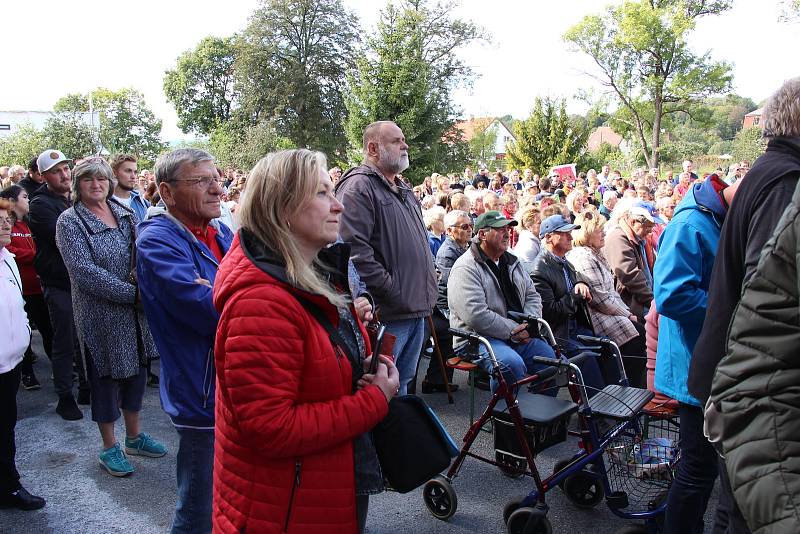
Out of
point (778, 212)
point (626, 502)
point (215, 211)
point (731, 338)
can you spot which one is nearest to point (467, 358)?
point (626, 502)

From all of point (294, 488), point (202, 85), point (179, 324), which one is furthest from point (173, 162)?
point (202, 85)

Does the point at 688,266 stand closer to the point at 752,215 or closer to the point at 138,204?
the point at 752,215

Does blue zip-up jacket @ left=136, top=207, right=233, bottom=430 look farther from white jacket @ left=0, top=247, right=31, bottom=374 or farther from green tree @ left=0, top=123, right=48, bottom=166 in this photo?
green tree @ left=0, top=123, right=48, bottom=166

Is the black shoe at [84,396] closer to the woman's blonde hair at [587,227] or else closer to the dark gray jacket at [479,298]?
the dark gray jacket at [479,298]

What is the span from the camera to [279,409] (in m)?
1.69

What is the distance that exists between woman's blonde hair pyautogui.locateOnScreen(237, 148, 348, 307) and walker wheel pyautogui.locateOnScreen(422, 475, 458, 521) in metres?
2.03

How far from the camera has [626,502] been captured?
10.7 ft

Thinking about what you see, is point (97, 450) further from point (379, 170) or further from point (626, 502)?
point (626, 502)

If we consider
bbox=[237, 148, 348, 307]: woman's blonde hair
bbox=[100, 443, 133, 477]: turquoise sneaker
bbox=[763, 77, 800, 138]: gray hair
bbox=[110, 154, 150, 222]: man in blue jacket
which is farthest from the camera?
bbox=[110, 154, 150, 222]: man in blue jacket

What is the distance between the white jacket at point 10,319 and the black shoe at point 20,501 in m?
0.80

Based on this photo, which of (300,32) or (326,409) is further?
(300,32)

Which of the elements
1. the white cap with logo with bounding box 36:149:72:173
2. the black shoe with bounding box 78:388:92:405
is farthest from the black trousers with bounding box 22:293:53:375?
the white cap with logo with bounding box 36:149:72:173

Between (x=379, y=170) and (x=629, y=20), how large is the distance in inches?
1477

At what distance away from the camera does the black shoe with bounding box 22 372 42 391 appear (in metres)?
5.78
